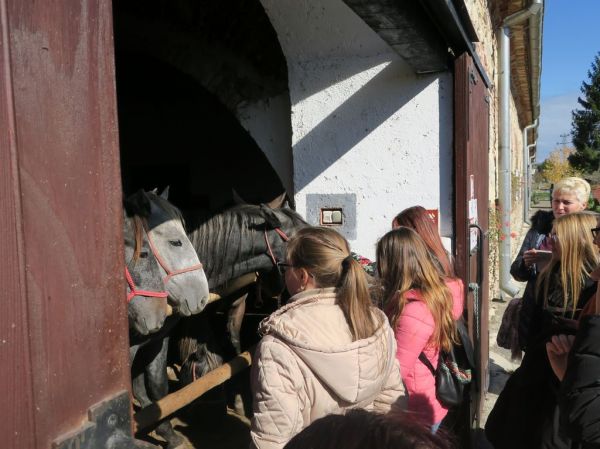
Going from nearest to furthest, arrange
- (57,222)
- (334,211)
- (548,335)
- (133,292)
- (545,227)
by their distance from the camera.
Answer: (57,222) < (548,335) < (133,292) < (545,227) < (334,211)

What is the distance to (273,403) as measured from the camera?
1499mm

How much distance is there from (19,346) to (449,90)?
3.39 meters

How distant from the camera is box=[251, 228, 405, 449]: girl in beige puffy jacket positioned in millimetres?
1513

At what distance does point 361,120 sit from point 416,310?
2.02 metres

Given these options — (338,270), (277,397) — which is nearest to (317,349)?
(277,397)

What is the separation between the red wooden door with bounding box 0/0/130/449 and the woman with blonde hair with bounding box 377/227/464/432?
4.80ft

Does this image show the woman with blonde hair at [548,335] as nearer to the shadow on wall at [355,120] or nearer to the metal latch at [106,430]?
the shadow on wall at [355,120]

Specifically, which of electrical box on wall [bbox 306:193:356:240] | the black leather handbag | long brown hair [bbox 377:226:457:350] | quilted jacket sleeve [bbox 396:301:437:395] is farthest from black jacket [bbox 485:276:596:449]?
electrical box on wall [bbox 306:193:356:240]

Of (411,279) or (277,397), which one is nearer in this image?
(277,397)

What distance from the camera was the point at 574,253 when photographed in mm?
2438

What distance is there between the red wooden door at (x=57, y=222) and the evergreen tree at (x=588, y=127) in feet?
154

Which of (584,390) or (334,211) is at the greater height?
(334,211)

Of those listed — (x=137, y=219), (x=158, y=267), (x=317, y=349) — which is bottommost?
(x=317, y=349)

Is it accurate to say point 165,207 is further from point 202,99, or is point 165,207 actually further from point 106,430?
point 202,99
